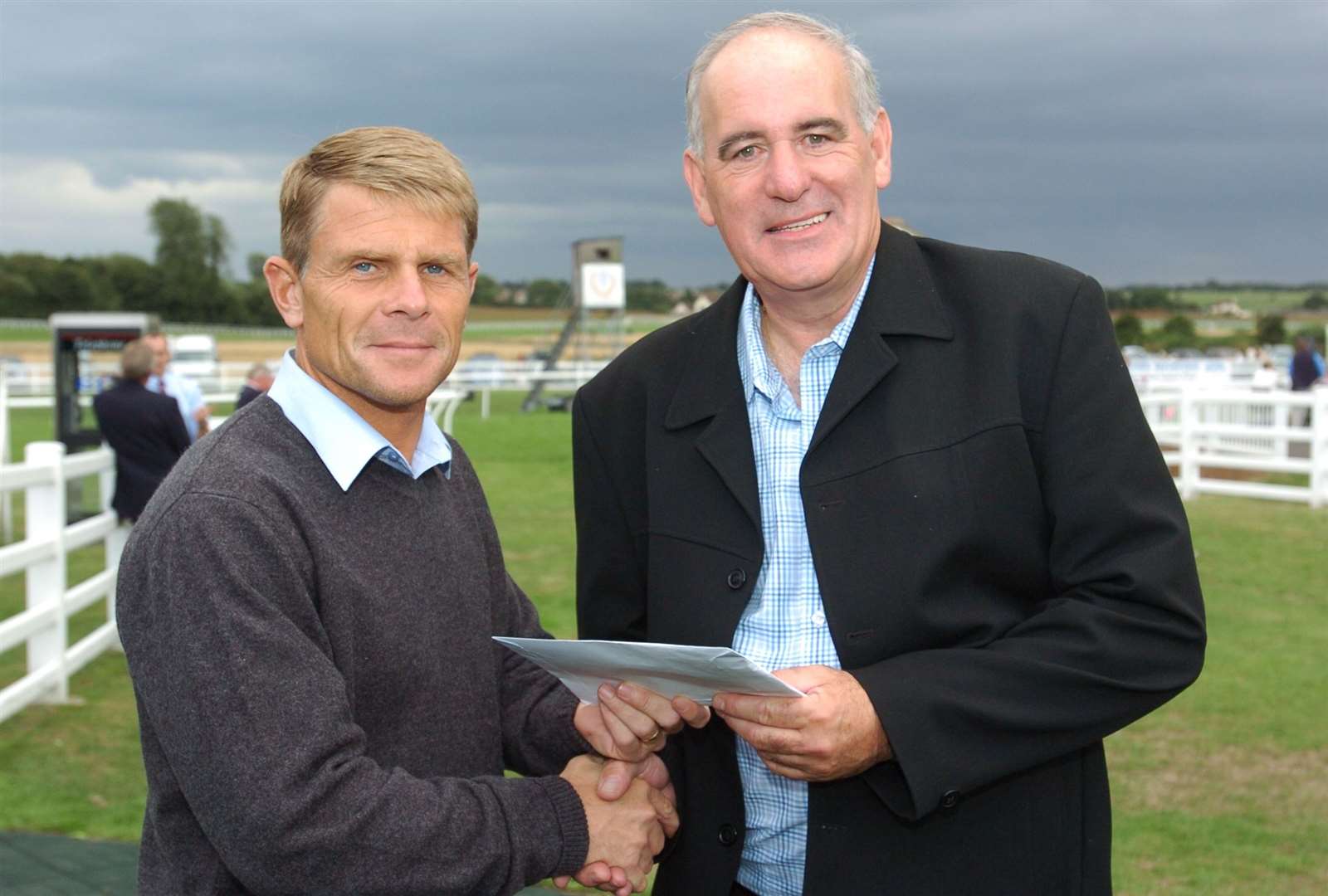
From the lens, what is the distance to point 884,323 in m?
2.39

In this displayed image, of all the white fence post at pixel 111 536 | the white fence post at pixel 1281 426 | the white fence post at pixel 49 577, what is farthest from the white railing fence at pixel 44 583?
the white fence post at pixel 1281 426

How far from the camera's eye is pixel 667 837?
8.50 ft

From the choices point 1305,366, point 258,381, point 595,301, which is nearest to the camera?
point 258,381

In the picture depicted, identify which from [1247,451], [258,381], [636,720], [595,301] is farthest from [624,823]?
[595,301]

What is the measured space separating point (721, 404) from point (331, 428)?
710mm

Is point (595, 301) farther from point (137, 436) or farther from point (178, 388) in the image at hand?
point (137, 436)

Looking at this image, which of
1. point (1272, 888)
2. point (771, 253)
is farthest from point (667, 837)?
point (1272, 888)

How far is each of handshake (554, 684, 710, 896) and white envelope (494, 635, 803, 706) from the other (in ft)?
0.16

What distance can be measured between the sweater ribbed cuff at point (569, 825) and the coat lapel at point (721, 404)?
600 millimetres

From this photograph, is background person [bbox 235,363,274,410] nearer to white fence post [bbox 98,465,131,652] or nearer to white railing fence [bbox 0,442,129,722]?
white fence post [bbox 98,465,131,652]

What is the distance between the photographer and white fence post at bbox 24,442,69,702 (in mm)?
7836

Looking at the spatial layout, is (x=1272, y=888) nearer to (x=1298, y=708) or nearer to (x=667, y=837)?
(x=1298, y=708)

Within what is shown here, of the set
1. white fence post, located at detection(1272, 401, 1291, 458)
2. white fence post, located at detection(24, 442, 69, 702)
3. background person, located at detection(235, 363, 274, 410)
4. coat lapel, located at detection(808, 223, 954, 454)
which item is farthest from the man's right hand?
white fence post, located at detection(1272, 401, 1291, 458)

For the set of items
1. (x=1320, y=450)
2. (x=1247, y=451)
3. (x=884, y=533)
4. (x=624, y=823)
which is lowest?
(x=1247, y=451)
